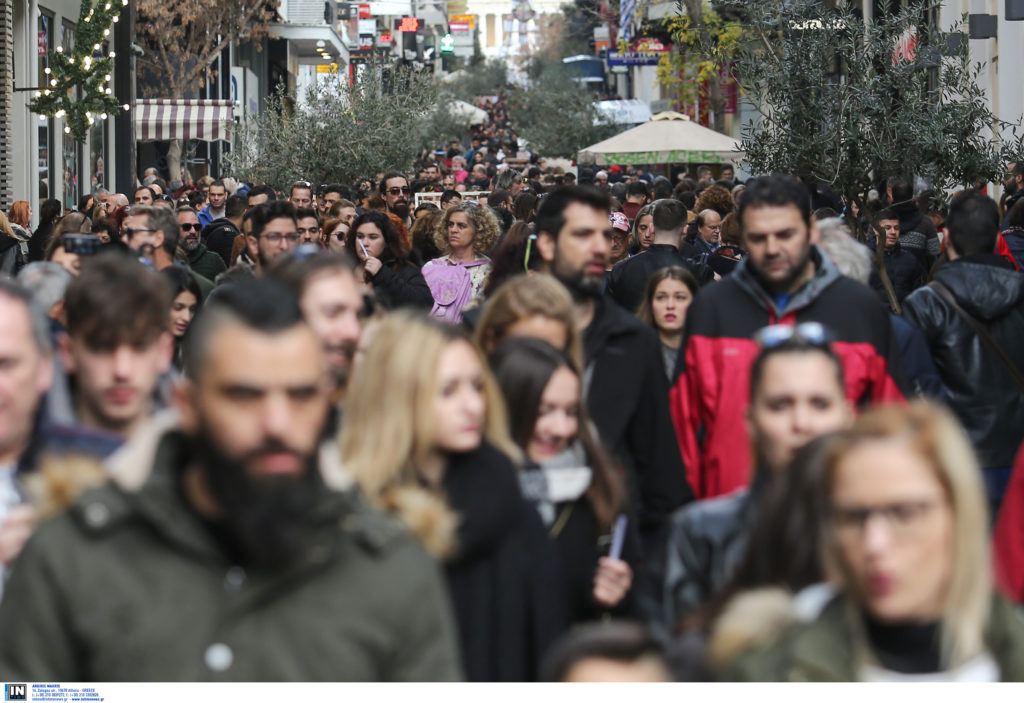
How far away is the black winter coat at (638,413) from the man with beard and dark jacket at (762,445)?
4.56 ft

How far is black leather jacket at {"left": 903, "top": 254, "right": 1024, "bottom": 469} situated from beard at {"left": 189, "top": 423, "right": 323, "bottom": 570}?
5.16m

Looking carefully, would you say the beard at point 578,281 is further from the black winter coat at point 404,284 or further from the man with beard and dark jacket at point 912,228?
the man with beard and dark jacket at point 912,228

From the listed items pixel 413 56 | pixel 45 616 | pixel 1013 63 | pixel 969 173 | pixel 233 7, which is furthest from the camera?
pixel 413 56

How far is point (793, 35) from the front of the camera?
12609 millimetres

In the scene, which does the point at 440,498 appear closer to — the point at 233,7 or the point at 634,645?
the point at 634,645

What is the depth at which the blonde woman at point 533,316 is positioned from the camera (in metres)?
5.29

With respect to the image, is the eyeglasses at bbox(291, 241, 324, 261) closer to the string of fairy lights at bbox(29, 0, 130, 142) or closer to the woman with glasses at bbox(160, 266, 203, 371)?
the woman with glasses at bbox(160, 266, 203, 371)

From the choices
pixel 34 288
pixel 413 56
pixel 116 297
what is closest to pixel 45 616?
pixel 116 297

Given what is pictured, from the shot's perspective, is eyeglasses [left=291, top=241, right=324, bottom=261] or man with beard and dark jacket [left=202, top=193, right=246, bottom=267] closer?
eyeglasses [left=291, top=241, right=324, bottom=261]

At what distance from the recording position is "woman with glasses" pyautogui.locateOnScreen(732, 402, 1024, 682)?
9.28 feet

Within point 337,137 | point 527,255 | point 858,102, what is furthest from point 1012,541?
point 337,137

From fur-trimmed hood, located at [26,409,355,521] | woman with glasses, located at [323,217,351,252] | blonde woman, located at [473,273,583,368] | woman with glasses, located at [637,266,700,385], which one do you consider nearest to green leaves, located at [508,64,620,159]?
woman with glasses, located at [323,217,351,252]

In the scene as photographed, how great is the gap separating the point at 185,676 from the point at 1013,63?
1878cm

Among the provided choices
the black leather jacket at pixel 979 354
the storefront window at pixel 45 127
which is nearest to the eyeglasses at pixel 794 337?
the black leather jacket at pixel 979 354
